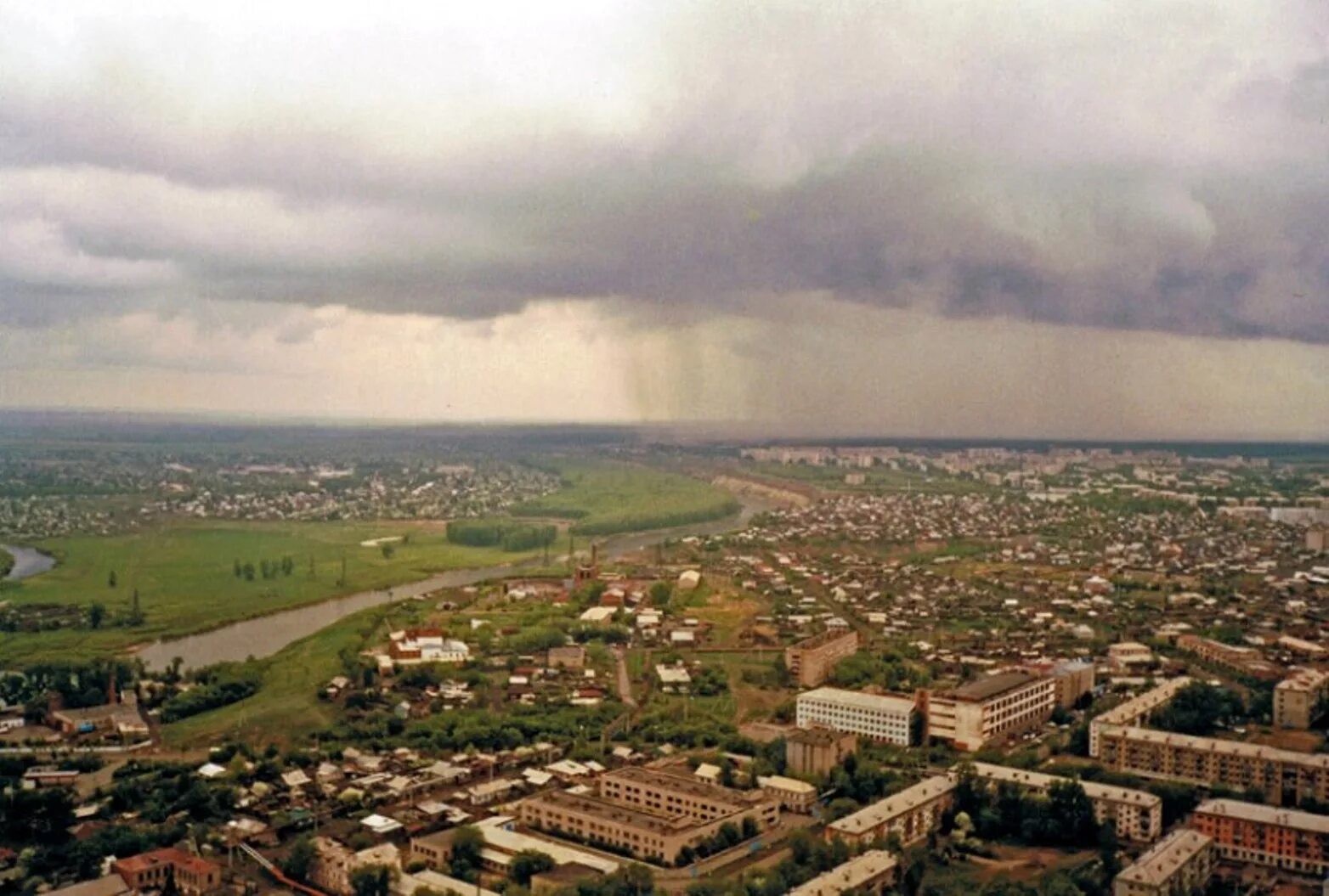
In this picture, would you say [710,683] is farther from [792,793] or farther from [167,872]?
[167,872]

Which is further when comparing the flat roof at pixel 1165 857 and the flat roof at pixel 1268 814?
the flat roof at pixel 1268 814

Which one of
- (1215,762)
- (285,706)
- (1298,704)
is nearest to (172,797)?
(285,706)

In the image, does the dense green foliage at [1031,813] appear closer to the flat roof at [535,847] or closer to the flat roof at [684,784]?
the flat roof at [684,784]

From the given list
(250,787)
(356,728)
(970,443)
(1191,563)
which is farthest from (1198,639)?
(970,443)

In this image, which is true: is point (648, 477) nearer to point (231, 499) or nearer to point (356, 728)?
point (231, 499)

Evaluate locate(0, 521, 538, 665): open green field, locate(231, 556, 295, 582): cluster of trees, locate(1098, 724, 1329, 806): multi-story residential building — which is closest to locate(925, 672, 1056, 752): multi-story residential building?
locate(1098, 724, 1329, 806): multi-story residential building

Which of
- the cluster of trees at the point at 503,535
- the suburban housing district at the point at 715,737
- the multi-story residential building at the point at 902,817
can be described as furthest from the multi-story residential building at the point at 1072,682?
the cluster of trees at the point at 503,535
